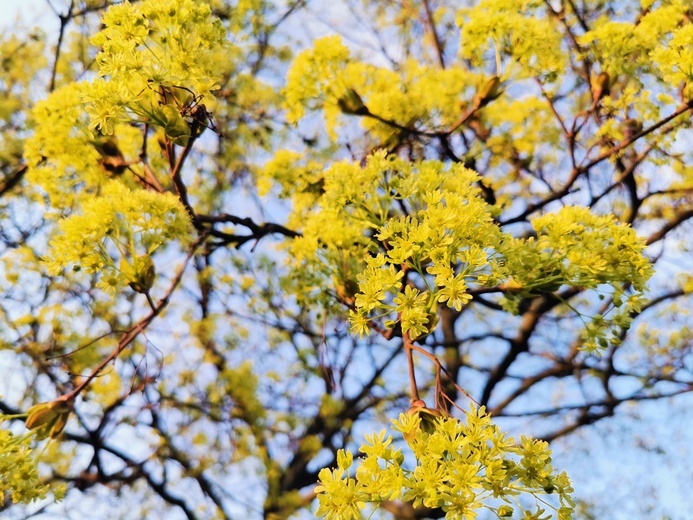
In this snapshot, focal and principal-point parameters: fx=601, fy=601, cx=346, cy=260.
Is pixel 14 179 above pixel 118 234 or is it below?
above

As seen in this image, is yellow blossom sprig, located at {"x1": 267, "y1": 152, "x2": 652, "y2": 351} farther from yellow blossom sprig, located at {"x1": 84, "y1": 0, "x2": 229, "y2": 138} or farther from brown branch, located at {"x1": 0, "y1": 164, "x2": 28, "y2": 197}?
brown branch, located at {"x1": 0, "y1": 164, "x2": 28, "y2": 197}

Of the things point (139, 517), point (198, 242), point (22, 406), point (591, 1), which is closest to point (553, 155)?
point (591, 1)

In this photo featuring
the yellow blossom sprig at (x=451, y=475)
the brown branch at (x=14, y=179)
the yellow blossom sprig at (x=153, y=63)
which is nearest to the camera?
the yellow blossom sprig at (x=451, y=475)

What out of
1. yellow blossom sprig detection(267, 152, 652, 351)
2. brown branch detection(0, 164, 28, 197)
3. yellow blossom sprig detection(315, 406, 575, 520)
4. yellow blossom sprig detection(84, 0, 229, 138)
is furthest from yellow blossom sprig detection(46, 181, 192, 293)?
brown branch detection(0, 164, 28, 197)

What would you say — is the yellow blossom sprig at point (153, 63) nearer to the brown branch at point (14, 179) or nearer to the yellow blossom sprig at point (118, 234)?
the yellow blossom sprig at point (118, 234)

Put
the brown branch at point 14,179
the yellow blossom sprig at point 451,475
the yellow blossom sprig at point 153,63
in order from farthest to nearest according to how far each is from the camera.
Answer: the brown branch at point 14,179
the yellow blossom sprig at point 153,63
the yellow blossom sprig at point 451,475

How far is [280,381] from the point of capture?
662 cm

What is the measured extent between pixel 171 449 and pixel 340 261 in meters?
4.32

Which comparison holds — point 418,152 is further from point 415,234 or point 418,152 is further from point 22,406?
point 22,406

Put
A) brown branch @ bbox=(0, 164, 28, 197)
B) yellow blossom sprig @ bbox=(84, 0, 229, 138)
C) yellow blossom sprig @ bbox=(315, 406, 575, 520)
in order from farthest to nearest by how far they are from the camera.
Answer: brown branch @ bbox=(0, 164, 28, 197), yellow blossom sprig @ bbox=(84, 0, 229, 138), yellow blossom sprig @ bbox=(315, 406, 575, 520)

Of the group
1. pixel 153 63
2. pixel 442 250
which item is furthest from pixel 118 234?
pixel 442 250

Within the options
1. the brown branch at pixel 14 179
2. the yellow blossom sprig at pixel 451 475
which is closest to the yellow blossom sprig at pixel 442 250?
the yellow blossom sprig at pixel 451 475

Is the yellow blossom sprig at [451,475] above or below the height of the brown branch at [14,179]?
below

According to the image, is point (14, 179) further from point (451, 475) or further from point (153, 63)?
point (451, 475)
